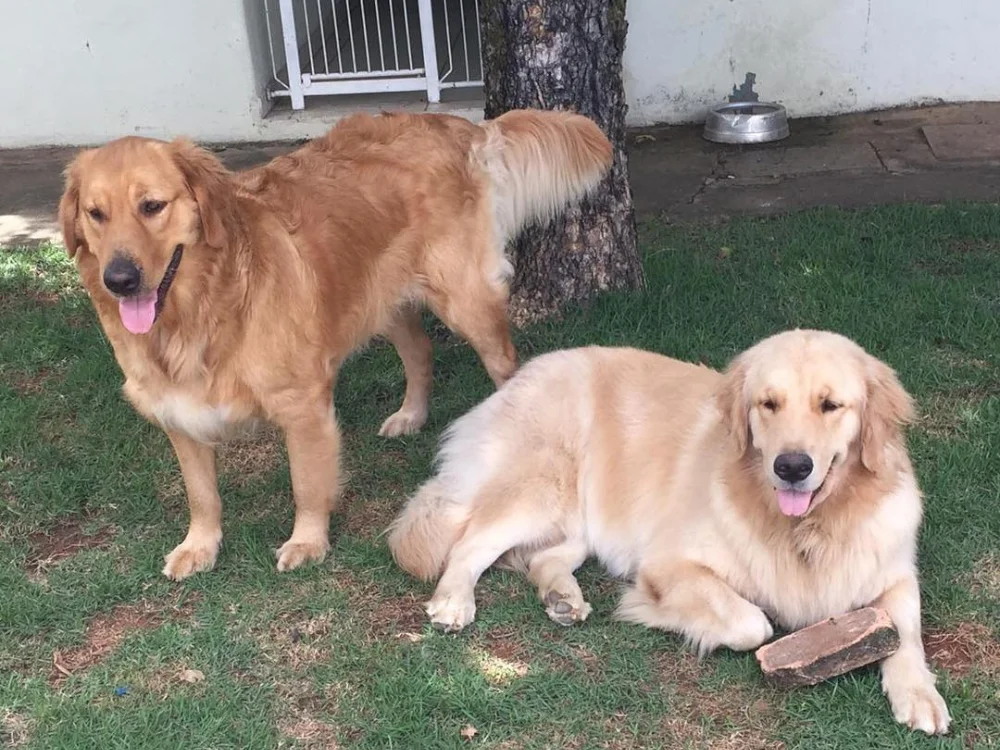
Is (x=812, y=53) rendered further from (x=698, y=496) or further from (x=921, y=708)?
(x=921, y=708)

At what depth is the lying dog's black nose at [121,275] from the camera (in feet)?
11.0

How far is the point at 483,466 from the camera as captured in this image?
3910mm

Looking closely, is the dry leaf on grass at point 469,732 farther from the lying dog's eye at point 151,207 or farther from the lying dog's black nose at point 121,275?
the lying dog's eye at point 151,207

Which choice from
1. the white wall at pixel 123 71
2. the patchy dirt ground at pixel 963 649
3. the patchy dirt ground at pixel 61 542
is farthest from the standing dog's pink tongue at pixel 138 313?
the white wall at pixel 123 71

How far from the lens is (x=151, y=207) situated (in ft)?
11.5

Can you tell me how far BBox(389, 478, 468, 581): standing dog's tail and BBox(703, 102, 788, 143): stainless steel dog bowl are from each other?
5302 mm

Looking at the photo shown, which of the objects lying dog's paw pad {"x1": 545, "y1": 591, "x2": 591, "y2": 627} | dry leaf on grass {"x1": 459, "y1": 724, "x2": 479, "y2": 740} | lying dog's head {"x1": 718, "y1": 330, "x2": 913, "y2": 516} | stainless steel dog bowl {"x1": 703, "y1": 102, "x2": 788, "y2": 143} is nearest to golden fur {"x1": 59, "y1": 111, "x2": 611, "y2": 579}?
lying dog's paw pad {"x1": 545, "y1": 591, "x2": 591, "y2": 627}

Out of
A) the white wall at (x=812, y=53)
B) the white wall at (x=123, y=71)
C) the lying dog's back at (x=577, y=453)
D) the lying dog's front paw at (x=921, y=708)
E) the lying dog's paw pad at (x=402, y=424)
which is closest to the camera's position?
the lying dog's front paw at (x=921, y=708)

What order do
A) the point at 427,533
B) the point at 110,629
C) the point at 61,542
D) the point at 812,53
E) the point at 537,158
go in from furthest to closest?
1. the point at 812,53
2. the point at 537,158
3. the point at 61,542
4. the point at 427,533
5. the point at 110,629

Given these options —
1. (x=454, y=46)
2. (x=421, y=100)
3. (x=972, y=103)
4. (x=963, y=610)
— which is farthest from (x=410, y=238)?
(x=454, y=46)

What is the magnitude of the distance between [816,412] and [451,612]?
1337mm

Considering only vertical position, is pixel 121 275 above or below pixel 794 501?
above

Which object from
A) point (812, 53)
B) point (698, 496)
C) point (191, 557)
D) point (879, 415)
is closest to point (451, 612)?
point (698, 496)

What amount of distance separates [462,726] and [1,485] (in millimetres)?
2512
